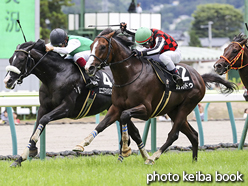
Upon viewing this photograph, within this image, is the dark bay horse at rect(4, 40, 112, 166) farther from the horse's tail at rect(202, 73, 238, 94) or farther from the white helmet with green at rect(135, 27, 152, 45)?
the horse's tail at rect(202, 73, 238, 94)

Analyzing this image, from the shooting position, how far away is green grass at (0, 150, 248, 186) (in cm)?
479

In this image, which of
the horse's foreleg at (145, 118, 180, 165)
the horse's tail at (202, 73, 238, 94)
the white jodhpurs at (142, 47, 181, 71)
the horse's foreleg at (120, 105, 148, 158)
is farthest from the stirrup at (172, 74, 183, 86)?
the horse's tail at (202, 73, 238, 94)

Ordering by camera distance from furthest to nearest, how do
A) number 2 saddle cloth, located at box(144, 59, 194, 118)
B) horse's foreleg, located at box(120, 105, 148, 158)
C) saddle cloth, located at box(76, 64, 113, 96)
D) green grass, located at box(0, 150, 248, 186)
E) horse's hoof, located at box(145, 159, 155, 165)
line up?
saddle cloth, located at box(76, 64, 113, 96)
number 2 saddle cloth, located at box(144, 59, 194, 118)
horse's hoof, located at box(145, 159, 155, 165)
horse's foreleg, located at box(120, 105, 148, 158)
green grass, located at box(0, 150, 248, 186)

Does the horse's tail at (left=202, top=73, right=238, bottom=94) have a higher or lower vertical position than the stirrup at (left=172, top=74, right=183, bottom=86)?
lower

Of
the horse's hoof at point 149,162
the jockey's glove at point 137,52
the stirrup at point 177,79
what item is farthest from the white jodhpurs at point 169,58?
the horse's hoof at point 149,162

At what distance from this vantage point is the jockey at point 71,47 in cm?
630

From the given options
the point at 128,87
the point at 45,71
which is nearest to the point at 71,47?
the point at 45,71

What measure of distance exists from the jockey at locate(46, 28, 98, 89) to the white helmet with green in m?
0.85

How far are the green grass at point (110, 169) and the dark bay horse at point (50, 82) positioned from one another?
412 millimetres

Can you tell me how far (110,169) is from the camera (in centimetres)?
557

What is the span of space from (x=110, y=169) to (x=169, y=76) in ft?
5.08

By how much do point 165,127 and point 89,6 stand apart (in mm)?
187199

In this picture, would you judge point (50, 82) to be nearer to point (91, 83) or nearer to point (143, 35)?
A: point (91, 83)

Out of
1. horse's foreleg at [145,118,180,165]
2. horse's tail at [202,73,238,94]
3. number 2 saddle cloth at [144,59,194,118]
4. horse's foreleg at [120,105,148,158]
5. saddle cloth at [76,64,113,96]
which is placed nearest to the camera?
horse's foreleg at [120,105,148,158]
